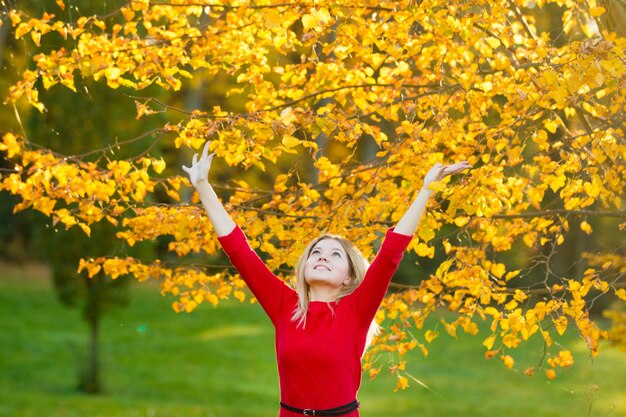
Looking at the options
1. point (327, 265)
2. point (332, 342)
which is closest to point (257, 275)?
point (327, 265)

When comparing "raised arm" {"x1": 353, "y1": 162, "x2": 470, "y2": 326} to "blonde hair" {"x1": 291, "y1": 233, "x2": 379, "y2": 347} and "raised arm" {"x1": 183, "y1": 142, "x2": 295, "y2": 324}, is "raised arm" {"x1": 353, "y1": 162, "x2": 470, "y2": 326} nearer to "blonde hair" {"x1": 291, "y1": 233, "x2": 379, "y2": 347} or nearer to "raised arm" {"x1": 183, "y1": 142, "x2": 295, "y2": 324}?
"blonde hair" {"x1": 291, "y1": 233, "x2": 379, "y2": 347}

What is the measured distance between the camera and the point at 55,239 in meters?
12.4

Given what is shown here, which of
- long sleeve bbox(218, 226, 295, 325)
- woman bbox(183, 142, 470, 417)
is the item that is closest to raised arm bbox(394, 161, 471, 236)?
woman bbox(183, 142, 470, 417)

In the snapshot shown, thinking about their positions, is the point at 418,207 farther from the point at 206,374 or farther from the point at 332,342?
the point at 206,374

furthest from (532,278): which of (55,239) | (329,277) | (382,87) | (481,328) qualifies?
(329,277)

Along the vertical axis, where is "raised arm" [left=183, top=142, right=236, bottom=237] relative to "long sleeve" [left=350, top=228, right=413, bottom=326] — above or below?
above

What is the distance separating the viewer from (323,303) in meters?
3.51

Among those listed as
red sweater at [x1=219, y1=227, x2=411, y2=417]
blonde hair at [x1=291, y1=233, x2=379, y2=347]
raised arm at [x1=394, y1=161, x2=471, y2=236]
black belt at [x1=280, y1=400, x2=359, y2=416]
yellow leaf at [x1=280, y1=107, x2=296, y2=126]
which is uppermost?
yellow leaf at [x1=280, y1=107, x2=296, y2=126]

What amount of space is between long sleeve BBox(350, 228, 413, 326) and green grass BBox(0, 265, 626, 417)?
885 cm

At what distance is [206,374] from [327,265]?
13.1 m

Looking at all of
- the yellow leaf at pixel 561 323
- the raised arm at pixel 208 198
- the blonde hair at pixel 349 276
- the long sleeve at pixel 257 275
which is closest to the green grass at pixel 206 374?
the yellow leaf at pixel 561 323

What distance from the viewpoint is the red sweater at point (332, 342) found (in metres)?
3.31

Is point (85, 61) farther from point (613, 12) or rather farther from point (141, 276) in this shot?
point (613, 12)

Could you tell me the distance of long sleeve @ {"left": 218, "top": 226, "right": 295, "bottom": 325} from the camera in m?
3.59
